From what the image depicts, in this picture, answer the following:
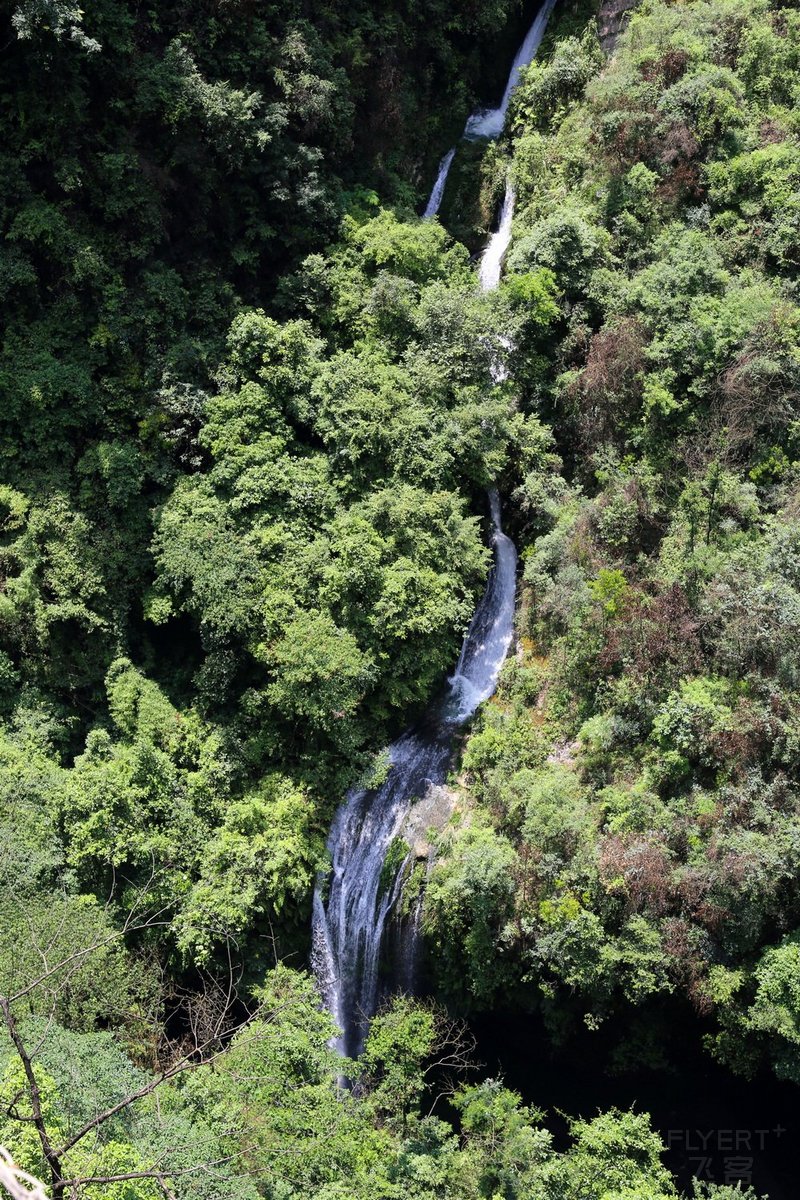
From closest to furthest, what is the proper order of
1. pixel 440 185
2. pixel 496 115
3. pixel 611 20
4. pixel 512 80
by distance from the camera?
1. pixel 611 20
2. pixel 440 185
3. pixel 496 115
4. pixel 512 80

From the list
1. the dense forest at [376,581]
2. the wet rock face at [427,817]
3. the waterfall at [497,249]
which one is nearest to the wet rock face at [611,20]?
the dense forest at [376,581]

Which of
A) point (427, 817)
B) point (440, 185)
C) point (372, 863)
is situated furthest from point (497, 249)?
point (372, 863)

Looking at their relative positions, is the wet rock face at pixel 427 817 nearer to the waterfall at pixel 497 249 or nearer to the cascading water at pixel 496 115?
the waterfall at pixel 497 249

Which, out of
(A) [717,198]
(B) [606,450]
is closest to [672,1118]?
(B) [606,450]

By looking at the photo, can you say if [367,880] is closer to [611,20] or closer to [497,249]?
[497,249]

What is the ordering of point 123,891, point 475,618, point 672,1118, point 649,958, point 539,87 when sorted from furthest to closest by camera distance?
point 539,87
point 475,618
point 123,891
point 672,1118
point 649,958

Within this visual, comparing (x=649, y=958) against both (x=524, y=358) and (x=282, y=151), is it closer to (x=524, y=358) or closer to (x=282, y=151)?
(x=524, y=358)

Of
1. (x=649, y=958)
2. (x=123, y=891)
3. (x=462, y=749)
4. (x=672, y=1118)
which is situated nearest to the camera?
(x=649, y=958)
